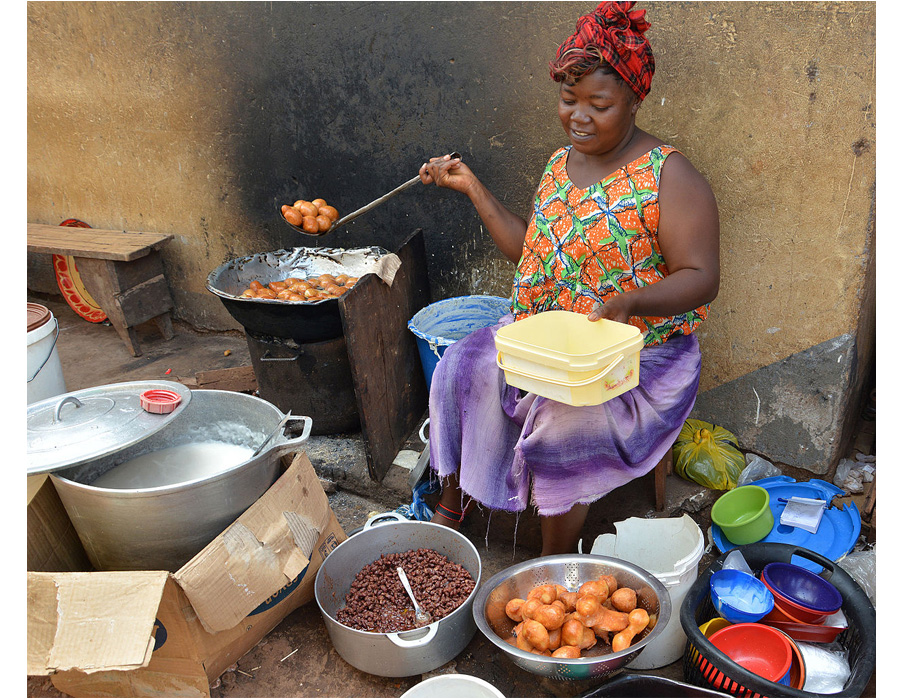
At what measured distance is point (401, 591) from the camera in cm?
244

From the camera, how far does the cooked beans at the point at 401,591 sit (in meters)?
2.33

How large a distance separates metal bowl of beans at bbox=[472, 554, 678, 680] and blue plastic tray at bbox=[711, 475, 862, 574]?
20.9 inches

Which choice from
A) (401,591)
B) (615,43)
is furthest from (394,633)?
(615,43)

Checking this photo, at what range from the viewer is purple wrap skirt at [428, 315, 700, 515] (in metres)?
2.29

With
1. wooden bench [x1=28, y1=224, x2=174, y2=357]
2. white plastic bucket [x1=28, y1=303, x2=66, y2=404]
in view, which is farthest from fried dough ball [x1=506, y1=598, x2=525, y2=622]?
wooden bench [x1=28, y1=224, x2=174, y2=357]

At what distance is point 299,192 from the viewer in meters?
4.02

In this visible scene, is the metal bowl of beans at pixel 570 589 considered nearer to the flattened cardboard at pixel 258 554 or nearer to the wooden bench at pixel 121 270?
the flattened cardboard at pixel 258 554

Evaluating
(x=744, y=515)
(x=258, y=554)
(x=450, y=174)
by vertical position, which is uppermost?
(x=450, y=174)

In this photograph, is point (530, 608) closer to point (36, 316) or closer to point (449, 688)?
point (449, 688)

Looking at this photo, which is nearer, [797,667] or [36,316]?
[797,667]

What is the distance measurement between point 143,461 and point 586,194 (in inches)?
75.4

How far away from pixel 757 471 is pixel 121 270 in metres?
4.01

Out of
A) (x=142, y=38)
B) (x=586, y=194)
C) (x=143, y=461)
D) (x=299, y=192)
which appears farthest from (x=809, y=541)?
(x=142, y=38)

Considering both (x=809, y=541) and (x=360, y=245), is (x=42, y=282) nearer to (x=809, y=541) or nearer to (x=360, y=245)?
(x=360, y=245)
